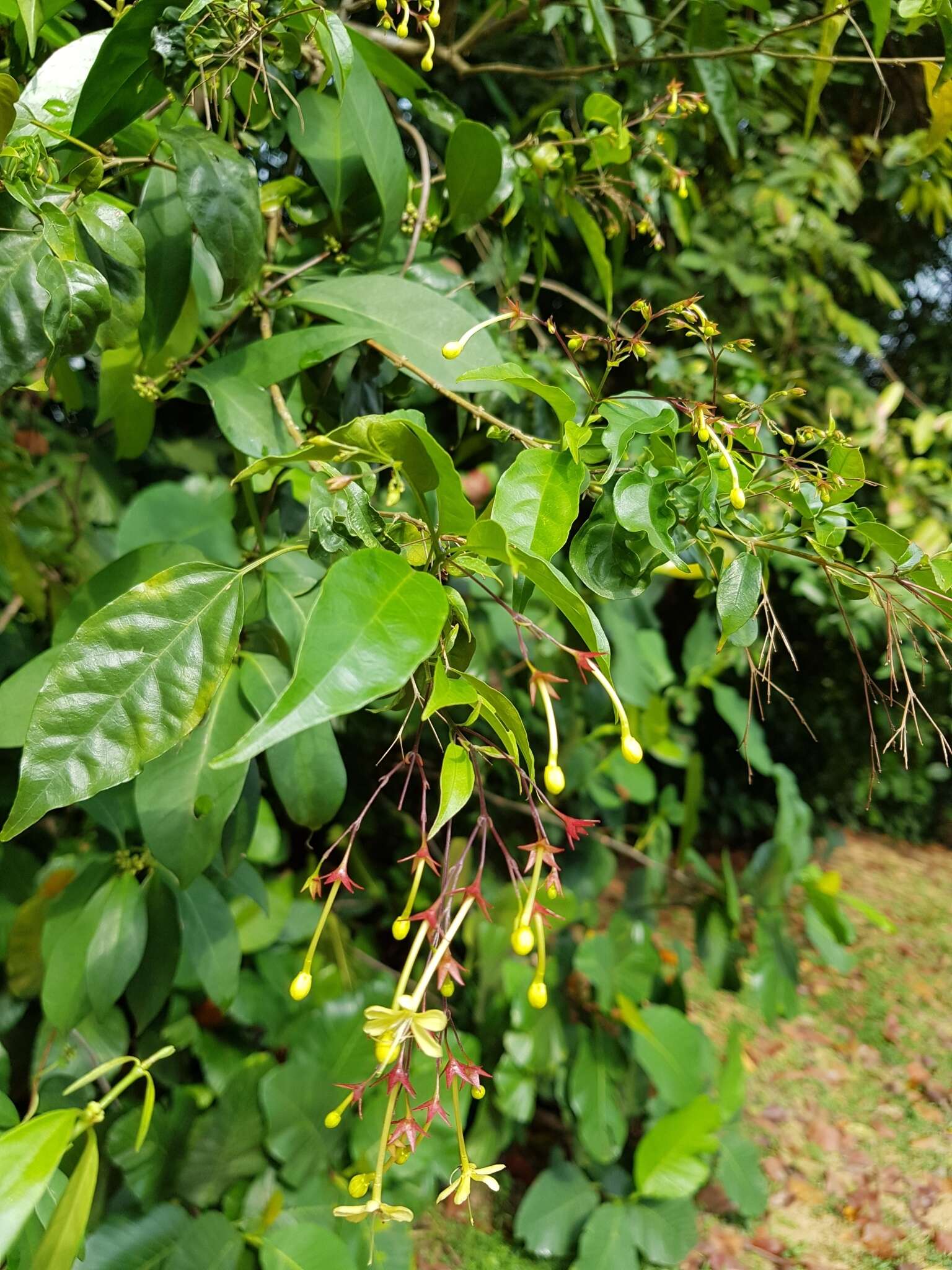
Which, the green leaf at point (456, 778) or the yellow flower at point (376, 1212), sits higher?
the green leaf at point (456, 778)

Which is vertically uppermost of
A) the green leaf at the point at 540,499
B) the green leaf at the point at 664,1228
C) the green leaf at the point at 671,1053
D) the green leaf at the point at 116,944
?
the green leaf at the point at 540,499

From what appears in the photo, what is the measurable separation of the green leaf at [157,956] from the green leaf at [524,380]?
19.5 inches

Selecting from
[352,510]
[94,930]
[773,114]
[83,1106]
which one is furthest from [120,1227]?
[773,114]

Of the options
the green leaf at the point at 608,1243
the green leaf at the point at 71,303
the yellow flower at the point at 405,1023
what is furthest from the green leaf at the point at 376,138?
the green leaf at the point at 608,1243

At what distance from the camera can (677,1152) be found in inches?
39.8

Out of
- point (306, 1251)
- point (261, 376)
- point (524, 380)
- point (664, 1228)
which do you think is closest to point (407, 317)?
point (261, 376)

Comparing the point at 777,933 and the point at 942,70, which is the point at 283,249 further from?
the point at 777,933

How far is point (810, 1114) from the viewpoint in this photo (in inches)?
49.6

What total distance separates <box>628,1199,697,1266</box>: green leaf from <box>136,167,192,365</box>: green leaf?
3.44ft

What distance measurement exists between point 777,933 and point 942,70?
965 millimetres

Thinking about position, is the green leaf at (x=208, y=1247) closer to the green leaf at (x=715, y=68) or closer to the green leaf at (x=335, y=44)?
the green leaf at (x=335, y=44)

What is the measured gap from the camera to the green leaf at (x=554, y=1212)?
3.28ft

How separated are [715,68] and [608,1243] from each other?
1200 mm

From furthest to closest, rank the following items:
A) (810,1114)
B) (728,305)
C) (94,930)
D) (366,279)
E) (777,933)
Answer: (728,305) → (810,1114) → (777,933) → (94,930) → (366,279)
